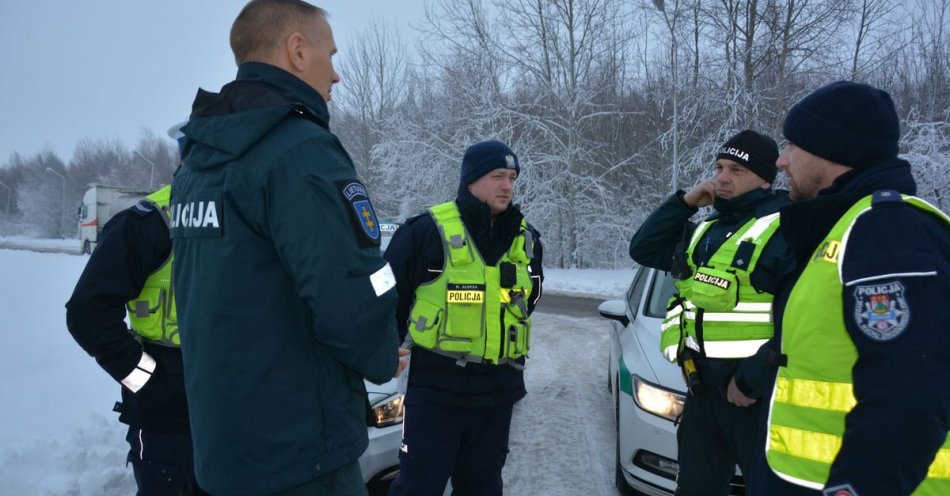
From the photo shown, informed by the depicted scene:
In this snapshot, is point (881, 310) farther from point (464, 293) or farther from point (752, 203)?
point (464, 293)

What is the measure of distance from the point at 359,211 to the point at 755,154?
2208 millimetres

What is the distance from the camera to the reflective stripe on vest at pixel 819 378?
1.37 meters

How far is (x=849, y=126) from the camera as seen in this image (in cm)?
158

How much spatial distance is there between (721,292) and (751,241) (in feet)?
0.91

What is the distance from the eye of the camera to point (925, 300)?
125 centimetres

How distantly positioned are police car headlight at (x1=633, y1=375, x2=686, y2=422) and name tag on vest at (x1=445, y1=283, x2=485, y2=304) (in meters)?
1.34

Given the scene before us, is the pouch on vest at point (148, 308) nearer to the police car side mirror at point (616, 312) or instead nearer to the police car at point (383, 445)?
the police car at point (383, 445)

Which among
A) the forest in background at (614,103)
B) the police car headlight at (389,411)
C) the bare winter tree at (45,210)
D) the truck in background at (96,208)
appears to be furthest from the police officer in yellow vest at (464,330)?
the bare winter tree at (45,210)

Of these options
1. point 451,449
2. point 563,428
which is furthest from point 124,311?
point 563,428

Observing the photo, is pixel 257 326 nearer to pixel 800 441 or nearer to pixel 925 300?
pixel 800 441

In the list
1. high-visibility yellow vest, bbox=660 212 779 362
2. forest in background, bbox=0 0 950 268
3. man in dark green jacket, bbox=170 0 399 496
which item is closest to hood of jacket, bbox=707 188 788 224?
high-visibility yellow vest, bbox=660 212 779 362

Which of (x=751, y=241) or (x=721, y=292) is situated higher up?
(x=751, y=241)

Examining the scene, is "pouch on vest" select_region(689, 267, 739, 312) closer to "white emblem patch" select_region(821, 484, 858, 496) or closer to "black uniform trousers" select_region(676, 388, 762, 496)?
"black uniform trousers" select_region(676, 388, 762, 496)

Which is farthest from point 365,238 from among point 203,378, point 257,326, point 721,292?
point 721,292
